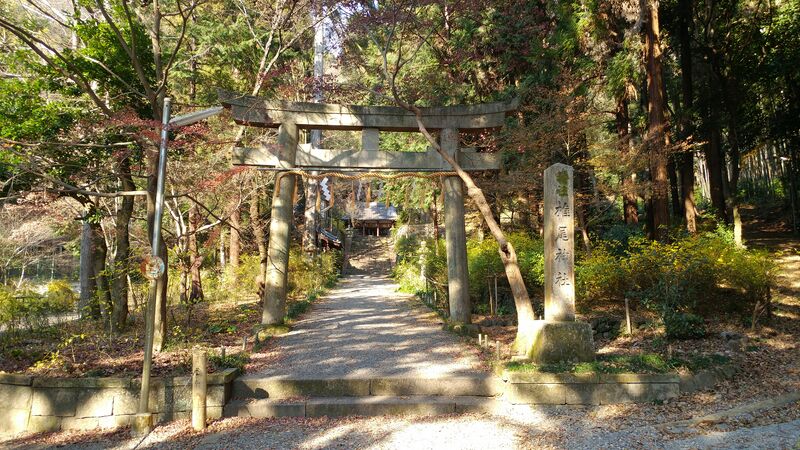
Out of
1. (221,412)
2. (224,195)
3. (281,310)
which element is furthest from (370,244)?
(221,412)

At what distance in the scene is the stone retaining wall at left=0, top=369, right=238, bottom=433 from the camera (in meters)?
5.58

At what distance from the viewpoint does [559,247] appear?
261 inches

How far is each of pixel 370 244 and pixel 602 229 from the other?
22993 millimetres

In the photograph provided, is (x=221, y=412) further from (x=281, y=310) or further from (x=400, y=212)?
(x=400, y=212)

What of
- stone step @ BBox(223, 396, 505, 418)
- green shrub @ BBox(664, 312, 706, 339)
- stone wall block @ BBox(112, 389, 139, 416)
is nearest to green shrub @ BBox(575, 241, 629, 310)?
green shrub @ BBox(664, 312, 706, 339)

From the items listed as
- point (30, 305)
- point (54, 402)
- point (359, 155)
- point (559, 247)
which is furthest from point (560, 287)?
point (30, 305)

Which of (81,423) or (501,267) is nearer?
(81,423)

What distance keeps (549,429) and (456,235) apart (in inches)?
186

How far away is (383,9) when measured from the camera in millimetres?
8711

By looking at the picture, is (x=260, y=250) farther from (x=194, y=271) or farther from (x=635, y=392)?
(x=635, y=392)

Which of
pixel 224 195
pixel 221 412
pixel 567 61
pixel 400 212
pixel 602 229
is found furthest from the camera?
pixel 400 212

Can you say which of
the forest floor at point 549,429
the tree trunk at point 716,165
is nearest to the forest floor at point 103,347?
the forest floor at point 549,429

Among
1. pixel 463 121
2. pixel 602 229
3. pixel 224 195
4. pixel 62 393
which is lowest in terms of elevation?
pixel 62 393

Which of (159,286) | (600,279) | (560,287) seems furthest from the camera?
(600,279)
